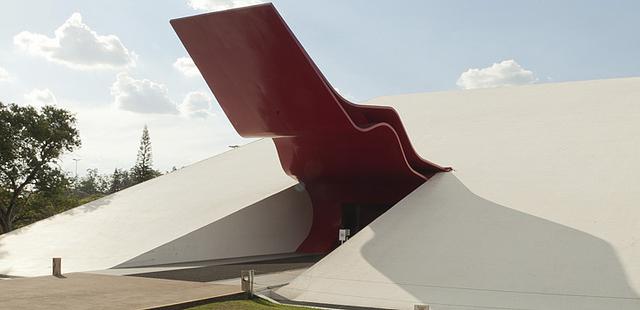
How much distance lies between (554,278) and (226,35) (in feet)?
21.8

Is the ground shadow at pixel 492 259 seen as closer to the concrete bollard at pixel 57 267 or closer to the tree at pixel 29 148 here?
the concrete bollard at pixel 57 267

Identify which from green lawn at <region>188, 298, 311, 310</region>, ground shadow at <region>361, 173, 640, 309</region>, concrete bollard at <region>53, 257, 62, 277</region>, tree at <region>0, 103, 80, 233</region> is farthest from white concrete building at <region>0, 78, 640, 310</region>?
tree at <region>0, 103, 80, 233</region>

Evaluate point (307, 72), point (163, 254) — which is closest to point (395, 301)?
point (307, 72)

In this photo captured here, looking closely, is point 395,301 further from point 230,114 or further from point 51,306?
point 230,114

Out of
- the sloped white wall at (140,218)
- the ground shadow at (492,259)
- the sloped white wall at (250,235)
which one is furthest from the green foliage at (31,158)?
the ground shadow at (492,259)

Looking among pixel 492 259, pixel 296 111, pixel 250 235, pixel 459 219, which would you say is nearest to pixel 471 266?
pixel 492 259

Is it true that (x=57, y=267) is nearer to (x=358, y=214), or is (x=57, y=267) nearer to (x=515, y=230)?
(x=358, y=214)

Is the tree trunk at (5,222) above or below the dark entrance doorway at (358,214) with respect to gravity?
above

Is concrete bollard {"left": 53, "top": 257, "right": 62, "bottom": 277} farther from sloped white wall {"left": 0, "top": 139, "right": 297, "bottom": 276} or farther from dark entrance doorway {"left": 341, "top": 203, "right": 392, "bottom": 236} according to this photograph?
dark entrance doorway {"left": 341, "top": 203, "right": 392, "bottom": 236}

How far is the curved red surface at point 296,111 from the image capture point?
10266 millimetres

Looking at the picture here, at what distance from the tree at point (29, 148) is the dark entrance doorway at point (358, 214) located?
13.0 meters

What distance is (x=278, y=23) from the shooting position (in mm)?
9781

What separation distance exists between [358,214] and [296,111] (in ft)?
17.0

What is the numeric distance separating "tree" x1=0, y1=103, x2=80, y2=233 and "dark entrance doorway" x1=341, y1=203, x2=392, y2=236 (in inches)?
510
